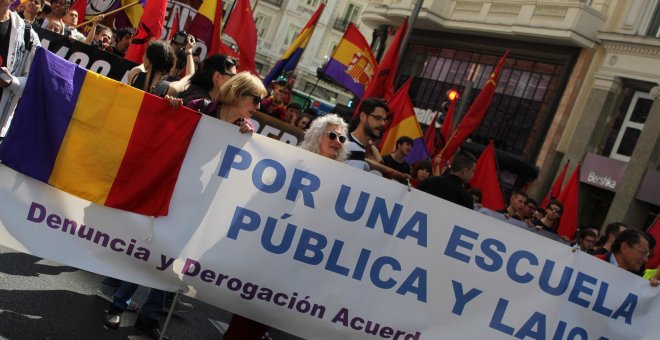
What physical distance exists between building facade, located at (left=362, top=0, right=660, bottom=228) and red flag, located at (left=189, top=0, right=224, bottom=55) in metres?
8.82

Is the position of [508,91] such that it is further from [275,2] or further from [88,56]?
[275,2]

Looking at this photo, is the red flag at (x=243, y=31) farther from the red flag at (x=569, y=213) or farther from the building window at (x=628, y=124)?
the building window at (x=628, y=124)

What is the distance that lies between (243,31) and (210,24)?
596mm

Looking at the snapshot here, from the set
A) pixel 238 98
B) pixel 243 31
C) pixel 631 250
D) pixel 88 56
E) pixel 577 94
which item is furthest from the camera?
pixel 577 94

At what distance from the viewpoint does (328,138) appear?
5250mm

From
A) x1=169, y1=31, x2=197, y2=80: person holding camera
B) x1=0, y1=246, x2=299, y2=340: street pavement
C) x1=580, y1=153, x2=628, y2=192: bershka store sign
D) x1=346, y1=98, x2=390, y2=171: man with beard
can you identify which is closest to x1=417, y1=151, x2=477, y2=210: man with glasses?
x1=346, y1=98, x2=390, y2=171: man with beard

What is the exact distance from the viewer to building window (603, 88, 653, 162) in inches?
808

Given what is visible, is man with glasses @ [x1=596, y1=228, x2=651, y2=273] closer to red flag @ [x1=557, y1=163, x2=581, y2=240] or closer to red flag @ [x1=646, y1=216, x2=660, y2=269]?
red flag @ [x1=646, y1=216, x2=660, y2=269]

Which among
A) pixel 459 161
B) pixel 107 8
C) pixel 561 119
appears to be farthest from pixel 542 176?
pixel 459 161

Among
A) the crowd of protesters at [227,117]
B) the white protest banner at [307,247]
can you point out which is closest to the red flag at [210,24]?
the crowd of protesters at [227,117]

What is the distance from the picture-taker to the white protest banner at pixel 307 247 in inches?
185

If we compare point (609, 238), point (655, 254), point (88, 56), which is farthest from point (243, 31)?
point (655, 254)

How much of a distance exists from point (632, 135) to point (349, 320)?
1747 centimetres

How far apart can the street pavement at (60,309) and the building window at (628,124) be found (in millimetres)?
15979
